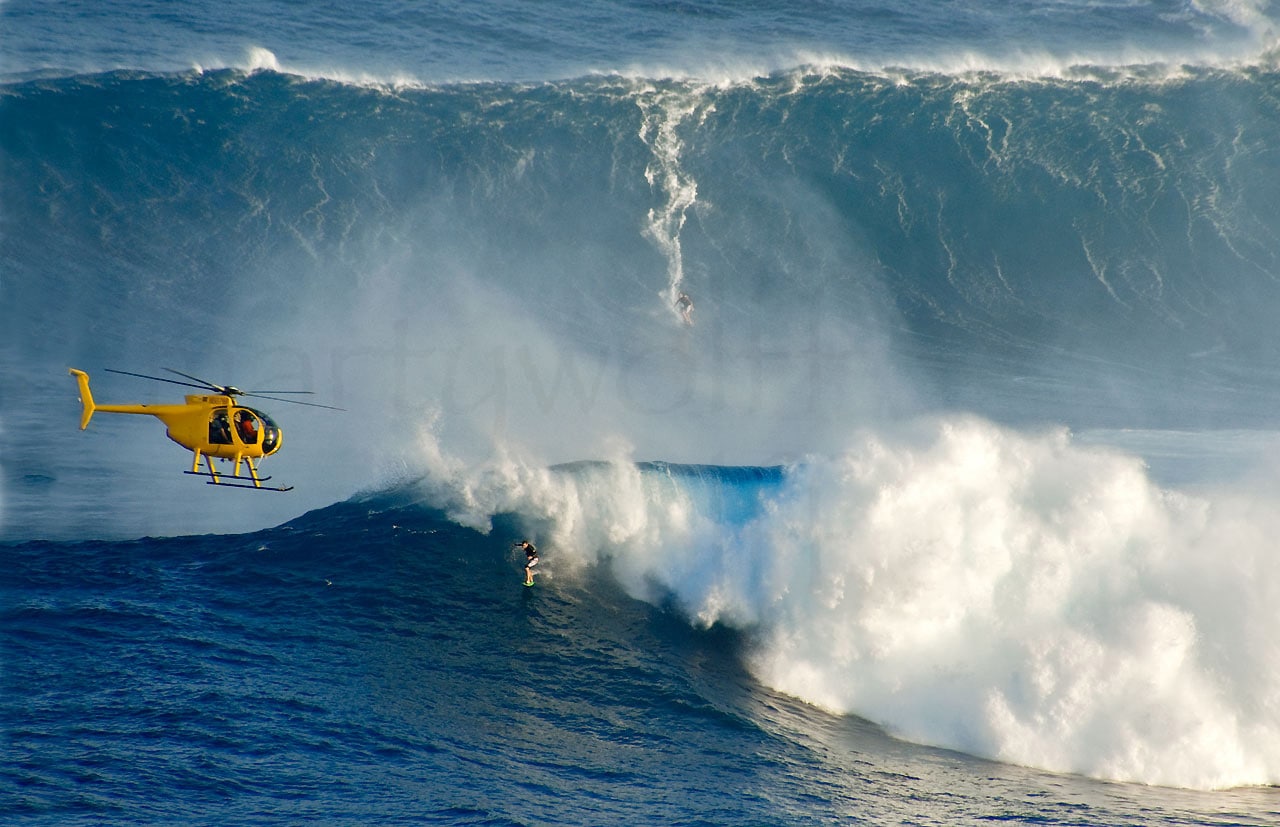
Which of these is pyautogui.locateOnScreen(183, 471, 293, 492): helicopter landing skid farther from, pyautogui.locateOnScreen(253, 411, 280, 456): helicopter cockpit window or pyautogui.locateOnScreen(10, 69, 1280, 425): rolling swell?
pyautogui.locateOnScreen(10, 69, 1280, 425): rolling swell

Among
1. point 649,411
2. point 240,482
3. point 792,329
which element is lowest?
point 240,482

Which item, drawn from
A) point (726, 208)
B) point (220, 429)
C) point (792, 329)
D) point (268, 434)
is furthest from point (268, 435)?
point (726, 208)

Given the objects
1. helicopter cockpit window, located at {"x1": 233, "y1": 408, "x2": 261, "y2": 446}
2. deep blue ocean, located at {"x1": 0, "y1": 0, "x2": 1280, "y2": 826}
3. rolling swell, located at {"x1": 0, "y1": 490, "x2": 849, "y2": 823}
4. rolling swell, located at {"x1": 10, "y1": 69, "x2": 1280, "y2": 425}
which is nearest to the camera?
rolling swell, located at {"x1": 0, "y1": 490, "x2": 849, "y2": 823}

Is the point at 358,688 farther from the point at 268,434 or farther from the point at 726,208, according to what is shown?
the point at 726,208

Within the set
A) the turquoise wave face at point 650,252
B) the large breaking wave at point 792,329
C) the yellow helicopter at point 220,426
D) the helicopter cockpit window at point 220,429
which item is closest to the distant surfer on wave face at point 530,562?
the large breaking wave at point 792,329

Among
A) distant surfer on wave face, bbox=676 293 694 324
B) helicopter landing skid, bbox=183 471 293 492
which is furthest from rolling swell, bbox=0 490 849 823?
distant surfer on wave face, bbox=676 293 694 324

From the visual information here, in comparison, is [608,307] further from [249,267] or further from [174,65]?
[174,65]

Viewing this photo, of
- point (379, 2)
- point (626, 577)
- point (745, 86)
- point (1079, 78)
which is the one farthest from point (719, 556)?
point (379, 2)
